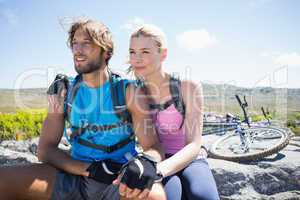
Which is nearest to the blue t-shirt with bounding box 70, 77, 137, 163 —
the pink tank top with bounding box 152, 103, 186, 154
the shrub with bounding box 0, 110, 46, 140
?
the pink tank top with bounding box 152, 103, 186, 154

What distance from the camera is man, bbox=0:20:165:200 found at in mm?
2150

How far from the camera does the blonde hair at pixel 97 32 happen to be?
2.41 meters

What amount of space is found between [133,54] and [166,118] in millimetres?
585

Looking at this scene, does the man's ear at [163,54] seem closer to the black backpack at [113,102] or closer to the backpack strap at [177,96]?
the backpack strap at [177,96]

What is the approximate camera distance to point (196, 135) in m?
2.39

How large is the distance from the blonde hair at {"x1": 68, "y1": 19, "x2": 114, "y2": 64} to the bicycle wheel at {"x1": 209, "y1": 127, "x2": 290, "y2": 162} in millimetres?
3426

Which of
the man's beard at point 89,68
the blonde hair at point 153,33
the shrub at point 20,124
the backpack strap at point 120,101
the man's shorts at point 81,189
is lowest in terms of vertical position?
the shrub at point 20,124

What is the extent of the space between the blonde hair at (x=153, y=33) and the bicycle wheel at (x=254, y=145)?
320cm

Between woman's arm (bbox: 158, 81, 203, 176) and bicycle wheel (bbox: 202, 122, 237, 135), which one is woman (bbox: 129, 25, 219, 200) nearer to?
woman's arm (bbox: 158, 81, 203, 176)

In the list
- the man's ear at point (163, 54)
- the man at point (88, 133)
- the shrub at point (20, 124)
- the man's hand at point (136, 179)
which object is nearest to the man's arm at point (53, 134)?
the man at point (88, 133)

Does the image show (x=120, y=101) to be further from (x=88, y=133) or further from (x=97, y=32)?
(x=97, y=32)

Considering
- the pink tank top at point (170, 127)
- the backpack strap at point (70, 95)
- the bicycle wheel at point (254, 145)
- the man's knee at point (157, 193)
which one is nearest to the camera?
the man's knee at point (157, 193)

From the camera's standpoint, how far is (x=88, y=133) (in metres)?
2.33

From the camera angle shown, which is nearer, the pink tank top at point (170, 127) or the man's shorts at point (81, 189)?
the man's shorts at point (81, 189)
